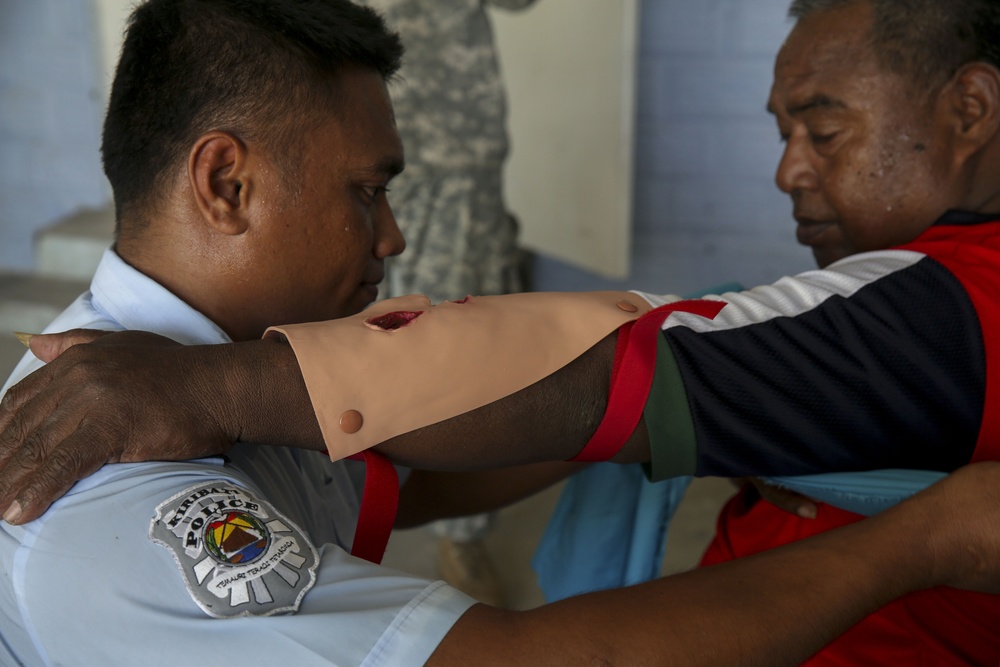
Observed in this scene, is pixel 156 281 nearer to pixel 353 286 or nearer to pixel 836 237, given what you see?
pixel 353 286

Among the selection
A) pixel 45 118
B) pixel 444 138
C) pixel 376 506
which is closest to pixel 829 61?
pixel 376 506

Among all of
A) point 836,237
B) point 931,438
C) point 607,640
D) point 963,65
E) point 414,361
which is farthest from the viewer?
point 836,237

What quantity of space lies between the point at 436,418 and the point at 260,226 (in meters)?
0.28

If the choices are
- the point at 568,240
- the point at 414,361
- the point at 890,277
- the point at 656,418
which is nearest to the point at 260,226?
the point at 414,361

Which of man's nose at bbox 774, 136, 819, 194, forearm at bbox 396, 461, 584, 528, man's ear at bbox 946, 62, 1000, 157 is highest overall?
man's ear at bbox 946, 62, 1000, 157

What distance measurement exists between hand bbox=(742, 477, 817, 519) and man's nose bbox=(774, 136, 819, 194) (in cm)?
41

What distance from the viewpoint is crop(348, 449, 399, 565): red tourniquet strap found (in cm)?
83

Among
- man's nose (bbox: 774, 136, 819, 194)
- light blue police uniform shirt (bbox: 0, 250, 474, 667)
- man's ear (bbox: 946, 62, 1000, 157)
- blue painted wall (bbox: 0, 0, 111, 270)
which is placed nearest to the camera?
light blue police uniform shirt (bbox: 0, 250, 474, 667)

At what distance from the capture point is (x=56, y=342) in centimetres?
83

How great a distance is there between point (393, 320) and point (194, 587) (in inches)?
11.4

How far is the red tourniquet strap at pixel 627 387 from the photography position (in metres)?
0.88

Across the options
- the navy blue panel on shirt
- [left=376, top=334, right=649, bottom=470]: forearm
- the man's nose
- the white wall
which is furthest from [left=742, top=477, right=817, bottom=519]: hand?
the white wall

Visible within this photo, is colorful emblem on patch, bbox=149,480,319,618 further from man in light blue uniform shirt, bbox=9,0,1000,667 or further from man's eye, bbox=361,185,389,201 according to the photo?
man's eye, bbox=361,185,389,201

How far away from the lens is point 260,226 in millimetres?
960
